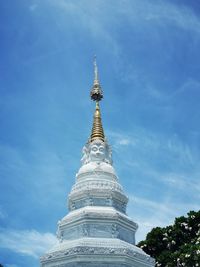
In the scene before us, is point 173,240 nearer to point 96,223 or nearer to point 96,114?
point 96,114

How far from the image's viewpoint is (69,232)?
85.1ft

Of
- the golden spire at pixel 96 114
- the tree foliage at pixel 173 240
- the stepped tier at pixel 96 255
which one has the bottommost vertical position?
the stepped tier at pixel 96 255

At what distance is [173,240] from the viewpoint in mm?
36438

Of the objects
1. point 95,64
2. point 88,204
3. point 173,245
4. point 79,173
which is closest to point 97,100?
point 95,64

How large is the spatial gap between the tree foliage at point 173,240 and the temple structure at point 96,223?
28.4 ft

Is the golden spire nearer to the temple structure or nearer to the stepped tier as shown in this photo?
the temple structure

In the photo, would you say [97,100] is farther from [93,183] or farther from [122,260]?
[122,260]

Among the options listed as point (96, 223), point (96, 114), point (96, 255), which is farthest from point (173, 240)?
point (96, 255)

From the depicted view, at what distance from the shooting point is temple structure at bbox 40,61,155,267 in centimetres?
2312

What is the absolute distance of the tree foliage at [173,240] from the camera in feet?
111

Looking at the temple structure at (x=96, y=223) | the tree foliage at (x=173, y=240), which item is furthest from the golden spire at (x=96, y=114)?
the tree foliage at (x=173, y=240)

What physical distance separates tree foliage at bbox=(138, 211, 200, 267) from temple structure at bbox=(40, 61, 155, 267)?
8.64 meters

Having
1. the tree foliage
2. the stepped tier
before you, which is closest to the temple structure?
the stepped tier

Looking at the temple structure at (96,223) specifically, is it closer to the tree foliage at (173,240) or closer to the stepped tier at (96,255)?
the stepped tier at (96,255)
